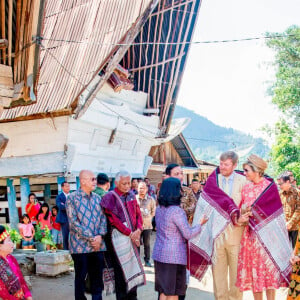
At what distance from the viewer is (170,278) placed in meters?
4.50

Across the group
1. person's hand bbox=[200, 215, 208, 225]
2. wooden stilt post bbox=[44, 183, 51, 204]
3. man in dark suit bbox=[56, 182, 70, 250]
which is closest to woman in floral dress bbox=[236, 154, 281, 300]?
person's hand bbox=[200, 215, 208, 225]

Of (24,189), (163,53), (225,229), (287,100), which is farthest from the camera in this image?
(287,100)

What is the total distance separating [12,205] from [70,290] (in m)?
6.25

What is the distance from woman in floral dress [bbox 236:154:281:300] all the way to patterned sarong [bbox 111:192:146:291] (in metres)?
1.20

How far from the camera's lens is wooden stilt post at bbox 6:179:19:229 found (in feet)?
38.8

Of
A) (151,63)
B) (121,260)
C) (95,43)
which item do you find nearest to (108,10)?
(95,43)

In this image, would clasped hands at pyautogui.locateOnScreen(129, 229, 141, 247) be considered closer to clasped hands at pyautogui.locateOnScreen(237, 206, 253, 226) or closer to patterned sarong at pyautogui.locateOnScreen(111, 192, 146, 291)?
patterned sarong at pyautogui.locateOnScreen(111, 192, 146, 291)

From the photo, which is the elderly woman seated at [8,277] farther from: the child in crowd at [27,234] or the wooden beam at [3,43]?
the child in crowd at [27,234]

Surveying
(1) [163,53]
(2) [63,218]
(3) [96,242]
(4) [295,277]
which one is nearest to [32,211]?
(2) [63,218]

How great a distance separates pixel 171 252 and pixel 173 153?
16.9 m

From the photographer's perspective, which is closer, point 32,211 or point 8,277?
point 8,277

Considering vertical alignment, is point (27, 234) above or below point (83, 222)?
Result: below

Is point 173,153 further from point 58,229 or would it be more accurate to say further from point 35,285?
point 35,285

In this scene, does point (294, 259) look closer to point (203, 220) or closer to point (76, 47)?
point (203, 220)
